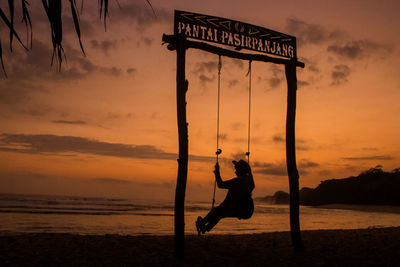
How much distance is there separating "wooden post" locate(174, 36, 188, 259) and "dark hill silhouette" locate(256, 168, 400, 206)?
4597 cm

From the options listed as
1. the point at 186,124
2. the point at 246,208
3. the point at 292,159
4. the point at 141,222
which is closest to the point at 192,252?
the point at 246,208

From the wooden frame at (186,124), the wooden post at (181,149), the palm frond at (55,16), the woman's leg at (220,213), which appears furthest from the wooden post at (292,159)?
the palm frond at (55,16)

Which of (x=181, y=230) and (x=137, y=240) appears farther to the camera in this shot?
(x=137, y=240)

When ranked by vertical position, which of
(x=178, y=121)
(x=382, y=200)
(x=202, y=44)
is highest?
(x=202, y=44)

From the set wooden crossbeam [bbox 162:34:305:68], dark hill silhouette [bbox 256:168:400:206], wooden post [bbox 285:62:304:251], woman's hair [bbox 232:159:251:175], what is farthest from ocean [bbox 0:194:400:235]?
dark hill silhouette [bbox 256:168:400:206]

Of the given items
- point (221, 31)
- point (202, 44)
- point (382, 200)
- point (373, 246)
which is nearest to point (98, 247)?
point (202, 44)

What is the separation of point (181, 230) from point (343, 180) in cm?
5487

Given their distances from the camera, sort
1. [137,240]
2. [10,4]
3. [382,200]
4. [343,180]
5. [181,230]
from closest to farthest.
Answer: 1. [10,4]
2. [181,230]
3. [137,240]
4. [382,200]
5. [343,180]

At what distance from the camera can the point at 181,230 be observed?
7559mm

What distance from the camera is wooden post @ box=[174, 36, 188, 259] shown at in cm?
752

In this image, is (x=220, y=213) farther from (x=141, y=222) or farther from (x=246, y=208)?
(x=141, y=222)

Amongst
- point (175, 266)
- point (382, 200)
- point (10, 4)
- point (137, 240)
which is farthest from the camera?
point (382, 200)

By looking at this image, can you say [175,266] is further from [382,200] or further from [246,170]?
[382,200]

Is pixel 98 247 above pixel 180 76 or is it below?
below
